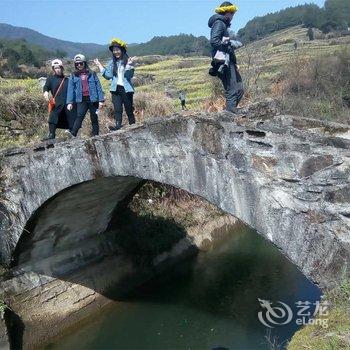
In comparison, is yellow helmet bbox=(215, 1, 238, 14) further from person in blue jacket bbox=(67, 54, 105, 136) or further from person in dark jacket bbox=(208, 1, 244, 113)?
person in blue jacket bbox=(67, 54, 105, 136)

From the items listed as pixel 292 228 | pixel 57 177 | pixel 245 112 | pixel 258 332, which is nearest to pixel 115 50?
pixel 57 177

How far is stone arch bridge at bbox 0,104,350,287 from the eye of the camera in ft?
17.0

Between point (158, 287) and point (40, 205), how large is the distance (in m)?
4.45

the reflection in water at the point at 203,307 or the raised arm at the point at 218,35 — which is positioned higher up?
the raised arm at the point at 218,35

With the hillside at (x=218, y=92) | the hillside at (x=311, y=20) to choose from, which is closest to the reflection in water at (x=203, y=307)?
the hillside at (x=218, y=92)

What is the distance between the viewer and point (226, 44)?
6.40 metres

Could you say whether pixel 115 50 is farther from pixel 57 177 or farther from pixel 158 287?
pixel 158 287

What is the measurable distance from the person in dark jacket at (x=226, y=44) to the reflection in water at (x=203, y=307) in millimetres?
4537

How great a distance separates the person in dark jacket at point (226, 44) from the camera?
20.9 ft

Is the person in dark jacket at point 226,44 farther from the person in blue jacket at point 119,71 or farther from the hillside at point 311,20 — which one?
the hillside at point 311,20

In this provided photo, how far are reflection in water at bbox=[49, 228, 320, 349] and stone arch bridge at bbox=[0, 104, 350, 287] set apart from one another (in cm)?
314

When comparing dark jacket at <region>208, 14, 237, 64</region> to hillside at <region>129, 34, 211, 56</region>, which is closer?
dark jacket at <region>208, 14, 237, 64</region>

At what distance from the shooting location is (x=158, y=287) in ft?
38.7

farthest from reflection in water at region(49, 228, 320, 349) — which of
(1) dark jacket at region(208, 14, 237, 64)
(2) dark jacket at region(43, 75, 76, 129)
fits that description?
(1) dark jacket at region(208, 14, 237, 64)
